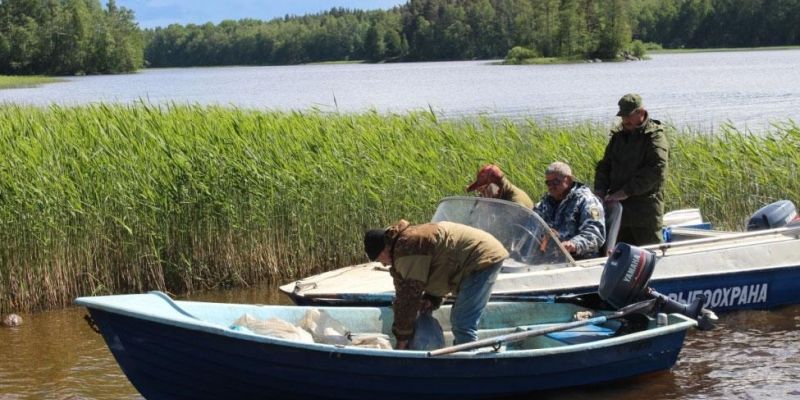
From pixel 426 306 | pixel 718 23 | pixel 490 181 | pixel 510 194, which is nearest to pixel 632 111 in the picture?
pixel 510 194

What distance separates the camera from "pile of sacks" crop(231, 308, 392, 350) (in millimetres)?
7887

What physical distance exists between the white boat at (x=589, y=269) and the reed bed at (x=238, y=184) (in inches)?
95.6

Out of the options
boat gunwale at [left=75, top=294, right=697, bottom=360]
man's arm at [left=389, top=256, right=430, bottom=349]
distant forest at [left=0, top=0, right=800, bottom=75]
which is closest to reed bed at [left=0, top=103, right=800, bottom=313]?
boat gunwale at [left=75, top=294, right=697, bottom=360]

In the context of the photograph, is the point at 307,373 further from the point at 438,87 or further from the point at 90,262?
the point at 438,87

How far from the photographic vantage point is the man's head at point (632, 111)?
10484mm

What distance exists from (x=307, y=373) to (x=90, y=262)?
5.26 metres

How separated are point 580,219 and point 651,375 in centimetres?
168

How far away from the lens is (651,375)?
9148 millimetres

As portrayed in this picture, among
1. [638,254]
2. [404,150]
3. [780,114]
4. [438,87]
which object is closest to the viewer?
[638,254]

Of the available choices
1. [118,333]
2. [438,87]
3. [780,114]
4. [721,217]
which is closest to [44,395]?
[118,333]

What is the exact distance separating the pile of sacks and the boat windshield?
5.63 feet

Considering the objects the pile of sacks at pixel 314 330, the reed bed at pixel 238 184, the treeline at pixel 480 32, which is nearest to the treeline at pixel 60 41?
the treeline at pixel 480 32

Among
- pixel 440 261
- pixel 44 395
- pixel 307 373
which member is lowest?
pixel 44 395

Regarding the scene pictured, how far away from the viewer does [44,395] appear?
906cm
